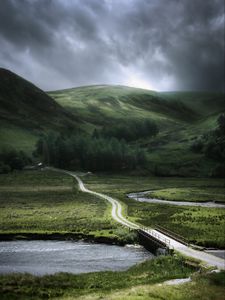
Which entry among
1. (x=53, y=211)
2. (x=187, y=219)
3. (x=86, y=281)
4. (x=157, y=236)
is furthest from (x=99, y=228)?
(x=86, y=281)

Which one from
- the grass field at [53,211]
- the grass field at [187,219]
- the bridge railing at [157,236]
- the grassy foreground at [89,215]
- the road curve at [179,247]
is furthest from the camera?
the grass field at [53,211]

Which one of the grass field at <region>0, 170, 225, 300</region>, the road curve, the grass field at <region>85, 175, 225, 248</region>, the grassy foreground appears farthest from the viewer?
the grassy foreground

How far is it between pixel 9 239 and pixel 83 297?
3866cm

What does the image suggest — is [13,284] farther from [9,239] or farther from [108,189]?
[108,189]

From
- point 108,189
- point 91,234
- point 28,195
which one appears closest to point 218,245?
point 91,234

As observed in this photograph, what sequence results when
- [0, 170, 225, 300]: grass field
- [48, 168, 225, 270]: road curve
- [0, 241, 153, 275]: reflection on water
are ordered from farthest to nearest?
1. [0, 241, 153, 275]: reflection on water
2. [48, 168, 225, 270]: road curve
3. [0, 170, 225, 300]: grass field

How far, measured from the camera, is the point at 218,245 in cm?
6538

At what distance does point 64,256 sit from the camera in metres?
62.3

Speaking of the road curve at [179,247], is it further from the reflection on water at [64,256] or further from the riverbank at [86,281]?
the reflection on water at [64,256]

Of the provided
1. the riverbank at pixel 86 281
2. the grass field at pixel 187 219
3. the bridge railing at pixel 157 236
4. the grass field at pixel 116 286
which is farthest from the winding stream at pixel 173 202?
the grass field at pixel 116 286

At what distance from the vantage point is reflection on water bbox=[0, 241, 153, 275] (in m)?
55.3

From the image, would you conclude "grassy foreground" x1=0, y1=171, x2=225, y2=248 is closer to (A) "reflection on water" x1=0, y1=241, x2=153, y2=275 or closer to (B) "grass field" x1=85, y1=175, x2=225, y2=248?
(B) "grass field" x1=85, y1=175, x2=225, y2=248

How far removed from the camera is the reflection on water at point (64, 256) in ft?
181

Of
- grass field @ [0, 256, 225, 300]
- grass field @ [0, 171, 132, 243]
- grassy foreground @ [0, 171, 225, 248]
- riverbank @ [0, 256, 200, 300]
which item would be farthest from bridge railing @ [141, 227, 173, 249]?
grass field @ [0, 256, 225, 300]
